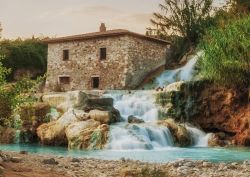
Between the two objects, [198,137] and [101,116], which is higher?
[101,116]

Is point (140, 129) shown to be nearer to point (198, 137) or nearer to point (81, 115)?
point (81, 115)

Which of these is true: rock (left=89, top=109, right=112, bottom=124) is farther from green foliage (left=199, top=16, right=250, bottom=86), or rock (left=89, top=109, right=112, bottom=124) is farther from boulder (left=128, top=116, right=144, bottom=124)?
green foliage (left=199, top=16, right=250, bottom=86)

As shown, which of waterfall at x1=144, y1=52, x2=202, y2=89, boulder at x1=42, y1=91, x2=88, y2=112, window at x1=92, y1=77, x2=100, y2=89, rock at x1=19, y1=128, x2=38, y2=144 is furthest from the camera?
window at x1=92, y1=77, x2=100, y2=89

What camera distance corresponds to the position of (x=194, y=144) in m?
24.2

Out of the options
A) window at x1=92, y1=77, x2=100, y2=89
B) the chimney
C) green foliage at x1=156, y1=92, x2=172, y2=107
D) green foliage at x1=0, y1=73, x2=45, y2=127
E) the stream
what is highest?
the chimney

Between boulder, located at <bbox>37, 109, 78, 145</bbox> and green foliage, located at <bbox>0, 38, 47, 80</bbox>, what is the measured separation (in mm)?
23014

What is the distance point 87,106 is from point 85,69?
12.0 m

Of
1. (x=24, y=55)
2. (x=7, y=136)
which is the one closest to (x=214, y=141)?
(x=7, y=136)

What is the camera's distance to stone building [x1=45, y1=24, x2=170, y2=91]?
35.6m

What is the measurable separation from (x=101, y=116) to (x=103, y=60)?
43.8 feet

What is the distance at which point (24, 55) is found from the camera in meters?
47.9

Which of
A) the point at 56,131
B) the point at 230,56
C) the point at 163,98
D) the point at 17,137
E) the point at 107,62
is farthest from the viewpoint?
the point at 107,62

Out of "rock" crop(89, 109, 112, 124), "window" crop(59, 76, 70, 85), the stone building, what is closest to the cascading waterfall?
"rock" crop(89, 109, 112, 124)

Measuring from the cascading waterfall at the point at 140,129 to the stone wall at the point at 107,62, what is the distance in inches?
237
